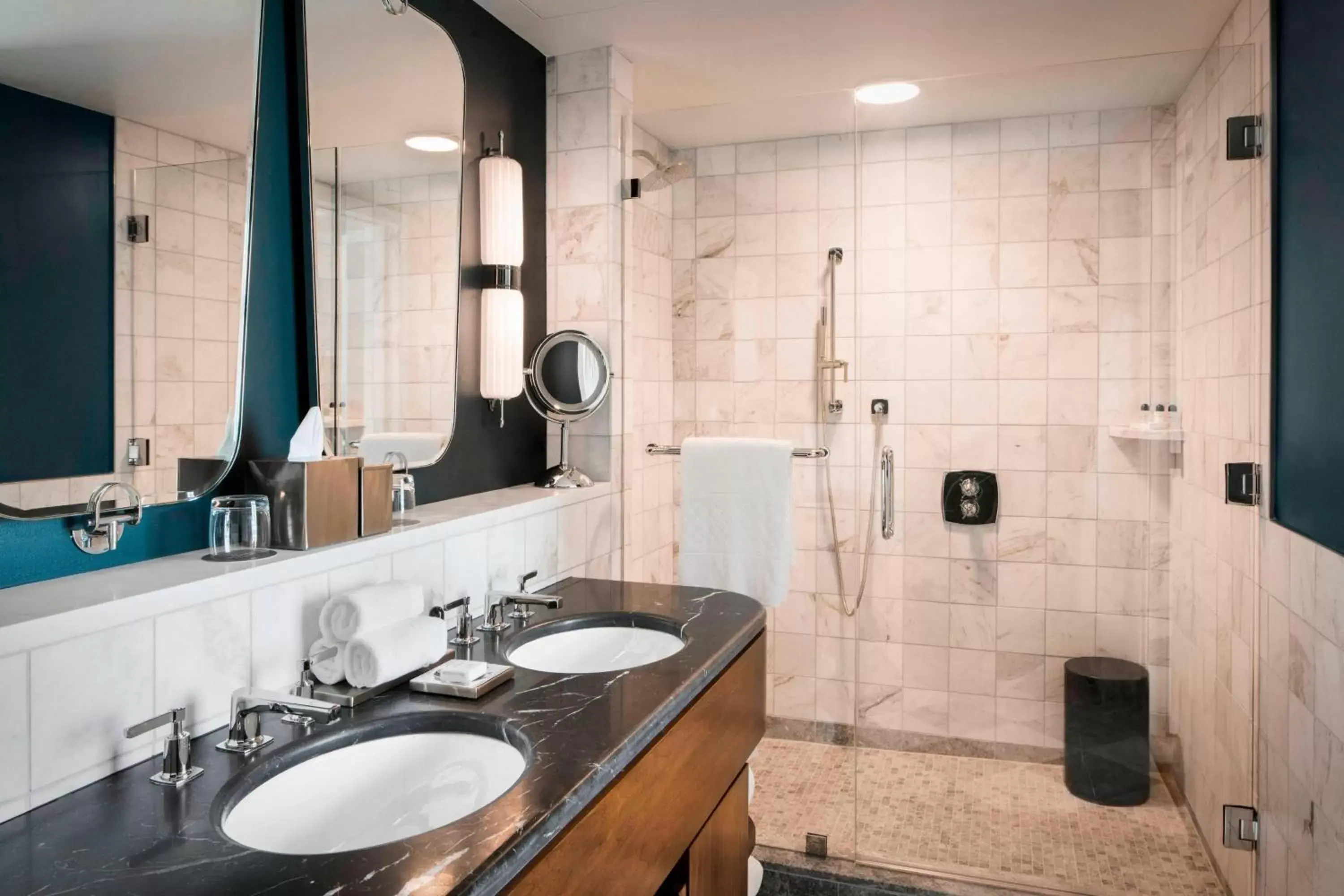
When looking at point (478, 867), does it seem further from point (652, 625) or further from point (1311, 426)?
point (1311, 426)

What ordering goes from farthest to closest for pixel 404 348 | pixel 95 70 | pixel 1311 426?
pixel 404 348 → pixel 1311 426 → pixel 95 70

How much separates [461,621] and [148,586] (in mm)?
604

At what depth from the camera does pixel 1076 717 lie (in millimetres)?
2387

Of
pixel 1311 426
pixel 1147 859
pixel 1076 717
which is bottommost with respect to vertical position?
pixel 1147 859

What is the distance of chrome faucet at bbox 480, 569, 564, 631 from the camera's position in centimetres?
181

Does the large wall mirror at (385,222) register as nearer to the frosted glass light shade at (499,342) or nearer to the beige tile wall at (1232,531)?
the frosted glass light shade at (499,342)

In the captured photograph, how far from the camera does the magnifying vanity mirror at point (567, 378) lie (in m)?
2.54

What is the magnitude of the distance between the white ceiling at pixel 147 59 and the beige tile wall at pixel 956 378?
1.38 m

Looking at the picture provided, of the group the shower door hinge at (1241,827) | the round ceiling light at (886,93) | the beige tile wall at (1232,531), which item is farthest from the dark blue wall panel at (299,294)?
the shower door hinge at (1241,827)

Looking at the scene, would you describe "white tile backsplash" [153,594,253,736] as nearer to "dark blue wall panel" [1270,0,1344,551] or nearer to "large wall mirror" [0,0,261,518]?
"large wall mirror" [0,0,261,518]

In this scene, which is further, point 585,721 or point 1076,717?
point 1076,717

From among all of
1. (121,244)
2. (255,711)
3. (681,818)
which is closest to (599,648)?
(681,818)

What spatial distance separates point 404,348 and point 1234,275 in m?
2.02

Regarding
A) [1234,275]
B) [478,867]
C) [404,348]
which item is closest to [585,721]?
[478,867]
